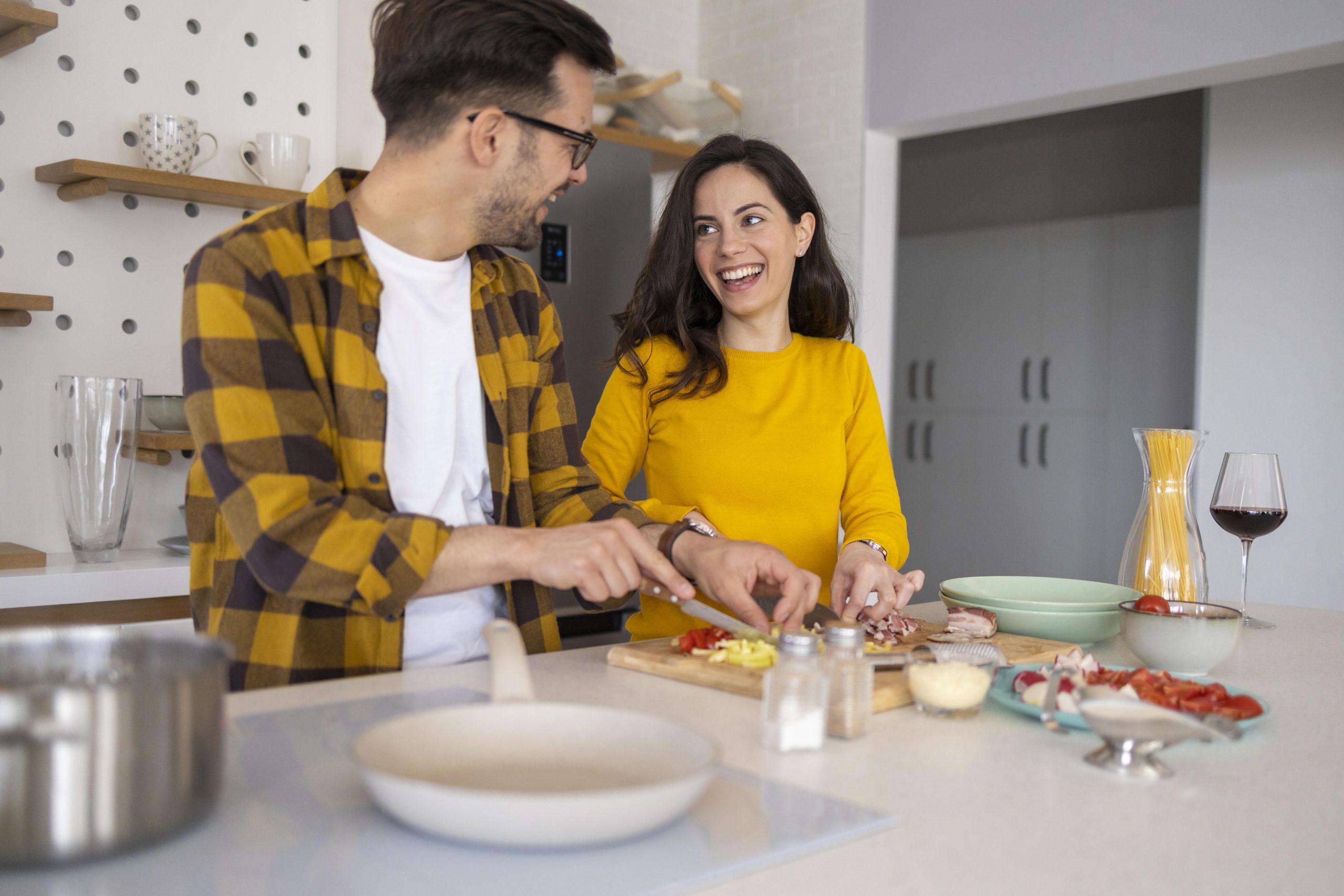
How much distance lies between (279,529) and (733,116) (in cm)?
367

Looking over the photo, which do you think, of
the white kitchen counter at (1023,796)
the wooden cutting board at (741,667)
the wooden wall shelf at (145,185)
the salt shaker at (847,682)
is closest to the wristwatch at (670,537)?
the wooden cutting board at (741,667)

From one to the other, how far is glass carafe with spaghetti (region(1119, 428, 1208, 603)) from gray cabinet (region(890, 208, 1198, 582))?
356 cm

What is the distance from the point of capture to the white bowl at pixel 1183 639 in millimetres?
1314

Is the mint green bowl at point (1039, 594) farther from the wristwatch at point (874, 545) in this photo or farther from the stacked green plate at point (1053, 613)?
the wristwatch at point (874, 545)

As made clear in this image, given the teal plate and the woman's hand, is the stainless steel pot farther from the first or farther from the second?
the woman's hand

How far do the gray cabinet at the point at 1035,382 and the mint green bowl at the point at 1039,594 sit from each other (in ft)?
11.6

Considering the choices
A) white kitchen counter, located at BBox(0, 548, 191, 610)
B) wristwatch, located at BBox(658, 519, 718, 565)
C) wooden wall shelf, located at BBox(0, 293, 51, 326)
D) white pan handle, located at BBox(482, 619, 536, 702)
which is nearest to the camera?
white pan handle, located at BBox(482, 619, 536, 702)

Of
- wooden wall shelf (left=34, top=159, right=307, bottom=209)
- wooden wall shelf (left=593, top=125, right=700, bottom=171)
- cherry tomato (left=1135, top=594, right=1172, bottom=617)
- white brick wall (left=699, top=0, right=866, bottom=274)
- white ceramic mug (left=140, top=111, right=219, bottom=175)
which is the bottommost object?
cherry tomato (left=1135, top=594, right=1172, bottom=617)

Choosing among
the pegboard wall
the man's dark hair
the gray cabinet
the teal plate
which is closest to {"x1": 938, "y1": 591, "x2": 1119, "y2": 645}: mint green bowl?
the teal plate

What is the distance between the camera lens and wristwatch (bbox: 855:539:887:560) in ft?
6.28

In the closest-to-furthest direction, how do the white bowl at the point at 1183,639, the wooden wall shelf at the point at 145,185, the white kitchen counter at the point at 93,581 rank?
the white bowl at the point at 1183,639 → the white kitchen counter at the point at 93,581 → the wooden wall shelf at the point at 145,185

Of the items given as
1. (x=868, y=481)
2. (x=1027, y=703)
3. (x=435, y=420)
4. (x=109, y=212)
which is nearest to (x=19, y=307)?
(x=109, y=212)

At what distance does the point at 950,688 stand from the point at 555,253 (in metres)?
2.81

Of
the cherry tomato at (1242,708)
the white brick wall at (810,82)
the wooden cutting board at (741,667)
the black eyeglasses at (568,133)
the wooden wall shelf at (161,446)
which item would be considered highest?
the white brick wall at (810,82)
